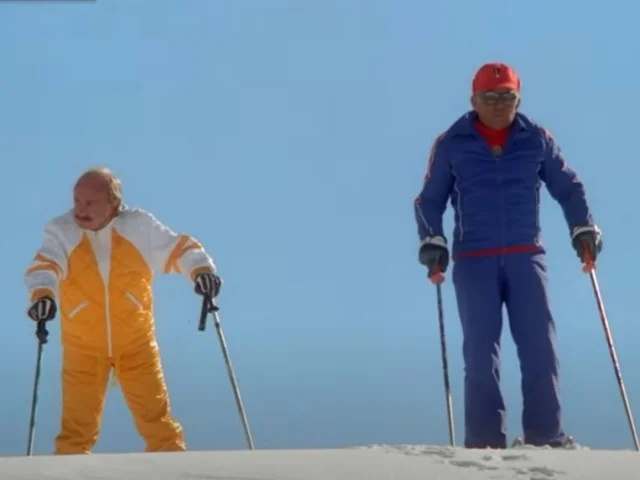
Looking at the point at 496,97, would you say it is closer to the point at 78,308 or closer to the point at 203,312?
the point at 203,312

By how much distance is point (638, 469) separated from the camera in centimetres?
419

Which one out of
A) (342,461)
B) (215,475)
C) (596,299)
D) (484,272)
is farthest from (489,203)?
(215,475)

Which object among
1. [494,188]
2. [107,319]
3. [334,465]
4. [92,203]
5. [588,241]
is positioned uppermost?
[92,203]

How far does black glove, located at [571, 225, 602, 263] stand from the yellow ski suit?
2.07 m

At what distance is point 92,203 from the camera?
22.1 ft

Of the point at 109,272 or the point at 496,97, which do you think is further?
the point at 109,272

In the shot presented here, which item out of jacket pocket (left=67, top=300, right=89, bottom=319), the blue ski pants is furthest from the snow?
jacket pocket (left=67, top=300, right=89, bottom=319)

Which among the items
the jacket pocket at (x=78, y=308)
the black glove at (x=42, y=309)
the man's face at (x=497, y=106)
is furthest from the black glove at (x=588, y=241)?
the black glove at (x=42, y=309)

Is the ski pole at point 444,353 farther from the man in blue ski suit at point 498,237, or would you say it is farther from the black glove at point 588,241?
the black glove at point 588,241

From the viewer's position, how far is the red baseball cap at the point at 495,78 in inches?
256

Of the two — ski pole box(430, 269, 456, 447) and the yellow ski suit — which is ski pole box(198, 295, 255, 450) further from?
ski pole box(430, 269, 456, 447)

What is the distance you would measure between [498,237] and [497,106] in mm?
742

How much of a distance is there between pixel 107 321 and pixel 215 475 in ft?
9.01

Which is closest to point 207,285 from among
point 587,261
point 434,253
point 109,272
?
point 109,272
